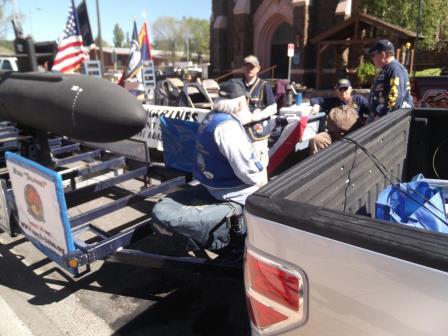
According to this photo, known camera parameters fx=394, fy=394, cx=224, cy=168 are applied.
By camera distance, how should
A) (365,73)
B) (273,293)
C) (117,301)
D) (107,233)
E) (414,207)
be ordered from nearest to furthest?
(273,293) → (414,207) → (117,301) → (107,233) → (365,73)

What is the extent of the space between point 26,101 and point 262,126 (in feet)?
8.75

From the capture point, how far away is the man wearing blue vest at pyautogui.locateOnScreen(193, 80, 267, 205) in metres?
2.80

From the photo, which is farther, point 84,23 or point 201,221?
point 84,23

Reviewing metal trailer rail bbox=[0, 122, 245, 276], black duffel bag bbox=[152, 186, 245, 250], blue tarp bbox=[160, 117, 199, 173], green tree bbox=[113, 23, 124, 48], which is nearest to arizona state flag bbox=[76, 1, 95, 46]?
blue tarp bbox=[160, 117, 199, 173]

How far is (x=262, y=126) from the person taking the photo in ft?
16.2

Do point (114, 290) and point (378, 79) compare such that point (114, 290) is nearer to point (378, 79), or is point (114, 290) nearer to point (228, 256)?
point (228, 256)

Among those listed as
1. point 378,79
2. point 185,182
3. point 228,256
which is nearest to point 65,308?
point 228,256

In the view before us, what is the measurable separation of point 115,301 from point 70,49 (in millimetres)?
8632

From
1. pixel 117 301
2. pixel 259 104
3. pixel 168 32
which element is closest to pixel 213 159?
pixel 117 301

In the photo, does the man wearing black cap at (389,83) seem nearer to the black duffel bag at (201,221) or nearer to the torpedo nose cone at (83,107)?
the black duffel bag at (201,221)

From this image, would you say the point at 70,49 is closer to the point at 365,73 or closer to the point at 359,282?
the point at 359,282

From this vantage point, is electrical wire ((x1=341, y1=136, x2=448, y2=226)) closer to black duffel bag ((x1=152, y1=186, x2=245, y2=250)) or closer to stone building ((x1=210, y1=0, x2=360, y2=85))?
black duffel bag ((x1=152, y1=186, x2=245, y2=250))

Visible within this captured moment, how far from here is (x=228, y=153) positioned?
2.79 metres

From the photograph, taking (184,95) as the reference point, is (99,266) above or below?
below
